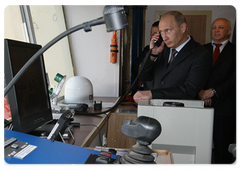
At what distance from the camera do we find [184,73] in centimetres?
185

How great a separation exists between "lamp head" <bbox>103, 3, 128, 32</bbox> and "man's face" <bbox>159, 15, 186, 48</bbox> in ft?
4.43

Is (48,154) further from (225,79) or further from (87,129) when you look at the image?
(225,79)

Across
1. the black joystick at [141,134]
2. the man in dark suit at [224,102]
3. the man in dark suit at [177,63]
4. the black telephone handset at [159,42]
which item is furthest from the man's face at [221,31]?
the black joystick at [141,134]

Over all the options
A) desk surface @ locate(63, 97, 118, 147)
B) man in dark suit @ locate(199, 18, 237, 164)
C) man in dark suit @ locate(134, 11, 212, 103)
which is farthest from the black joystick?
man in dark suit @ locate(199, 18, 237, 164)

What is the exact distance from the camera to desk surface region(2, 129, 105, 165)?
0.74 m

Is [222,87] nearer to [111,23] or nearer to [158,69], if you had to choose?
[158,69]

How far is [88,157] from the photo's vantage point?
2.57 ft

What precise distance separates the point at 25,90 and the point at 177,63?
1.17 m

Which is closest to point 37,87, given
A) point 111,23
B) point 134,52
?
point 111,23

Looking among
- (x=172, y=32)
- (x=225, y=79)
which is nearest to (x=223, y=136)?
(x=225, y=79)

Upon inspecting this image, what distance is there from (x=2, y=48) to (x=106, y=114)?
1.00 metres

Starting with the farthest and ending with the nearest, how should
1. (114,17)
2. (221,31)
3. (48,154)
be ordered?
1. (221,31)
2. (48,154)
3. (114,17)

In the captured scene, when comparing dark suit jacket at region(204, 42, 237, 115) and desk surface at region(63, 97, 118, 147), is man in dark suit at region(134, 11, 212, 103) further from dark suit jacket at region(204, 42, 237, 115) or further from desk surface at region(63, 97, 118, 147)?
dark suit jacket at region(204, 42, 237, 115)

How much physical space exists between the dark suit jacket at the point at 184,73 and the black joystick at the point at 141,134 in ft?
3.21
